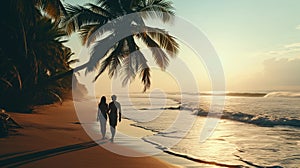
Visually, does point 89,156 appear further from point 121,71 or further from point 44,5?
point 121,71

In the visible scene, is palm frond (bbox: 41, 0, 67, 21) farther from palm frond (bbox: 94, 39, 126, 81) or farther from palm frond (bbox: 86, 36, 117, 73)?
palm frond (bbox: 94, 39, 126, 81)

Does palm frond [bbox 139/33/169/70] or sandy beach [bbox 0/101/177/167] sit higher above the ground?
palm frond [bbox 139/33/169/70]

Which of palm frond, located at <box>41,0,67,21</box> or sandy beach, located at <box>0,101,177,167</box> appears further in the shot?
palm frond, located at <box>41,0,67,21</box>

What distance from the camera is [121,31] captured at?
49.4ft

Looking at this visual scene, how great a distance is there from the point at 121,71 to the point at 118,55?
3.71 ft

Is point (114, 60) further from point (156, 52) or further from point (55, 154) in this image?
point (55, 154)

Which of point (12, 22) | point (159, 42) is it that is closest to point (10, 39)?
point (12, 22)

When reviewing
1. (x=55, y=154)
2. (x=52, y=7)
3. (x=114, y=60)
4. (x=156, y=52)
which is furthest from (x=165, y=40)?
(x=55, y=154)

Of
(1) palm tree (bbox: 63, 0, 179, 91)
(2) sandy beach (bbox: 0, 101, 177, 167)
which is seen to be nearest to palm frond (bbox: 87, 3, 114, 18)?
(1) palm tree (bbox: 63, 0, 179, 91)

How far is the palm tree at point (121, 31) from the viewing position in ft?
49.4

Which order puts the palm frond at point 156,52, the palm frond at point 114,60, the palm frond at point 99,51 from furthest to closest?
the palm frond at point 156,52
the palm frond at point 114,60
the palm frond at point 99,51

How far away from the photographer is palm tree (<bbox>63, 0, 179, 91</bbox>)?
1507 cm

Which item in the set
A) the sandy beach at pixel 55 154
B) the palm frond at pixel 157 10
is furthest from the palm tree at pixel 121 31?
the sandy beach at pixel 55 154

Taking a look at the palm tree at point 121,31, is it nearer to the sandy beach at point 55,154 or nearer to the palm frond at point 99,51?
the palm frond at point 99,51
